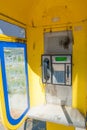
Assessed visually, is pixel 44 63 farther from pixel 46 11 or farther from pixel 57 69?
pixel 46 11

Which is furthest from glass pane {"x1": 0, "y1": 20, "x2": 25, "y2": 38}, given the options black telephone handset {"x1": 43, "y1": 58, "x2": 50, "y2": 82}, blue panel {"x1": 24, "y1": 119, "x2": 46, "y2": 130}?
blue panel {"x1": 24, "y1": 119, "x2": 46, "y2": 130}

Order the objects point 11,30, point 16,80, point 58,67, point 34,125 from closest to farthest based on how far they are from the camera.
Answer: point 11,30 → point 16,80 → point 58,67 → point 34,125

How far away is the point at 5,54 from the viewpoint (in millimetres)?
1438

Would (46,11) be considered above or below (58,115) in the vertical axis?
above

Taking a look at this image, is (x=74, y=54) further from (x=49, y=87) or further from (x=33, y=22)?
(x=33, y=22)

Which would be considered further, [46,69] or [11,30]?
[46,69]

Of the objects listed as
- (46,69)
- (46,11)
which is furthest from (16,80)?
(46,11)

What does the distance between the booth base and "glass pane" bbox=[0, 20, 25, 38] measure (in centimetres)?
88

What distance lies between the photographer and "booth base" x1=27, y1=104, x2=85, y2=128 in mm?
1534

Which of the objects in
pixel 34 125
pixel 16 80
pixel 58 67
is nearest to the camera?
pixel 16 80

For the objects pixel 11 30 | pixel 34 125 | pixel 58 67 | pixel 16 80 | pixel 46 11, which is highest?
pixel 46 11

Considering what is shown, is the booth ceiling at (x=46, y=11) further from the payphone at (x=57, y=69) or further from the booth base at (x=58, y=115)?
the booth base at (x=58, y=115)

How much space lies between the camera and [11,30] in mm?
1509

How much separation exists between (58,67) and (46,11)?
66cm
